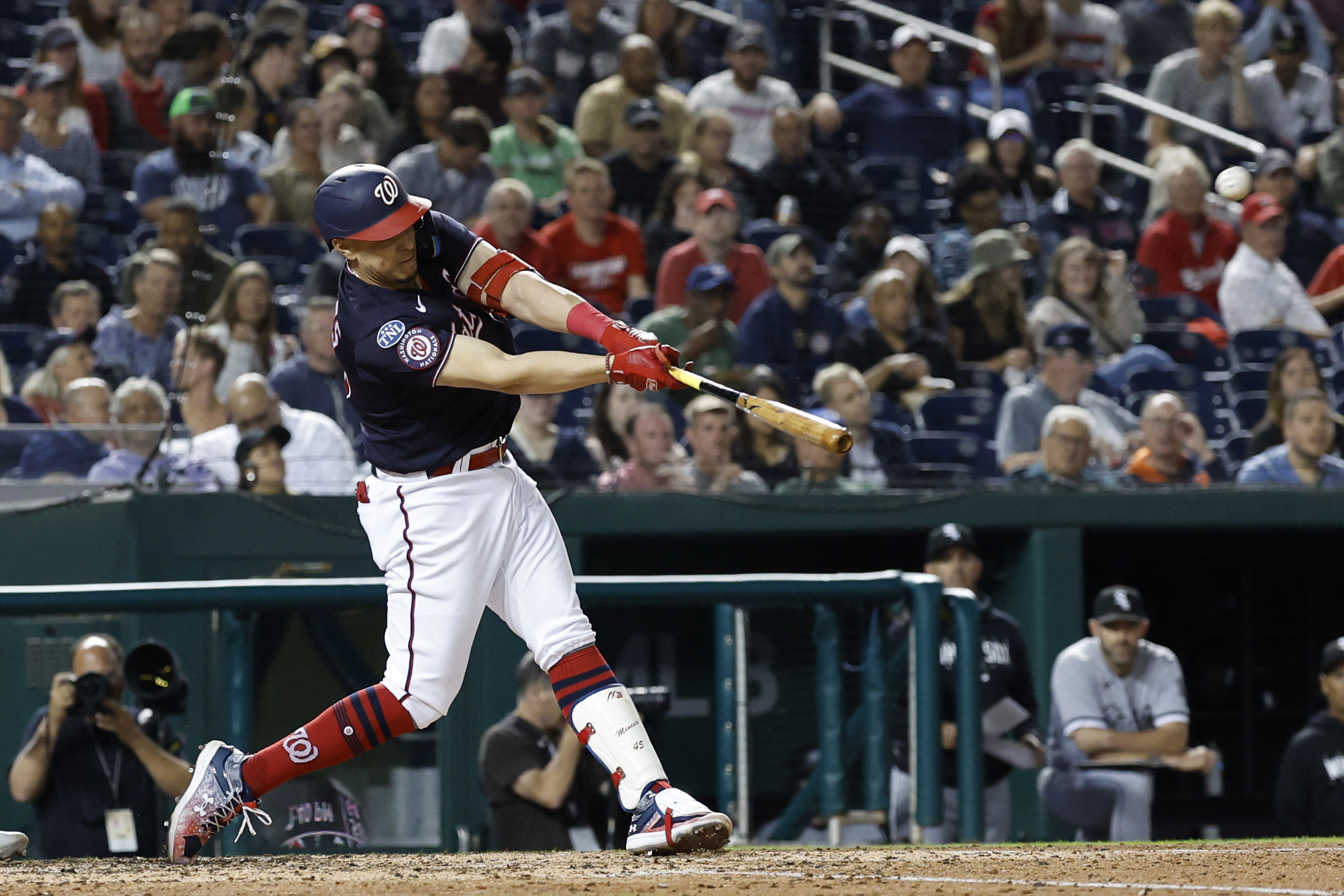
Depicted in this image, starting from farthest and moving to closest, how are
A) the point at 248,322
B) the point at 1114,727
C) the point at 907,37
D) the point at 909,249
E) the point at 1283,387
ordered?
the point at 907,37, the point at 909,249, the point at 1283,387, the point at 248,322, the point at 1114,727

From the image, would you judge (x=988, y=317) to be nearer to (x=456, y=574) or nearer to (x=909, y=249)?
(x=909, y=249)

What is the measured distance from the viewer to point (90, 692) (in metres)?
5.14

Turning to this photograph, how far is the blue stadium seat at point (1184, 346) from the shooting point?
8305mm

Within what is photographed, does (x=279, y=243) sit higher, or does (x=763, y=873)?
(x=279, y=243)

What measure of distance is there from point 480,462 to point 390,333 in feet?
1.19

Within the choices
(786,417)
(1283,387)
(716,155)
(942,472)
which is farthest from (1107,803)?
(716,155)

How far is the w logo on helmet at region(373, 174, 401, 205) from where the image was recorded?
3.69 metres

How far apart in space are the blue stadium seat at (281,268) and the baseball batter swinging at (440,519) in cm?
415

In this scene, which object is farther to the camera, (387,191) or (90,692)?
(90,692)

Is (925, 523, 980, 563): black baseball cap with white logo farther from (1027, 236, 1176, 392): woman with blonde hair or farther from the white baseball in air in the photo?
(1027, 236, 1176, 392): woman with blonde hair

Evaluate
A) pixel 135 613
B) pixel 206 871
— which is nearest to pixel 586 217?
pixel 135 613

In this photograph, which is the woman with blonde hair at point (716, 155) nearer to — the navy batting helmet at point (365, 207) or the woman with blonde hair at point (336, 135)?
the woman with blonde hair at point (336, 135)

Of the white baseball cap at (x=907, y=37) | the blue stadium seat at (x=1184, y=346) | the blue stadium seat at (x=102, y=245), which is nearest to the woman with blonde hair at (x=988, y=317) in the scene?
the blue stadium seat at (x=1184, y=346)

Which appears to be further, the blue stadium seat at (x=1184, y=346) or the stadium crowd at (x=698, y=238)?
the blue stadium seat at (x=1184, y=346)
